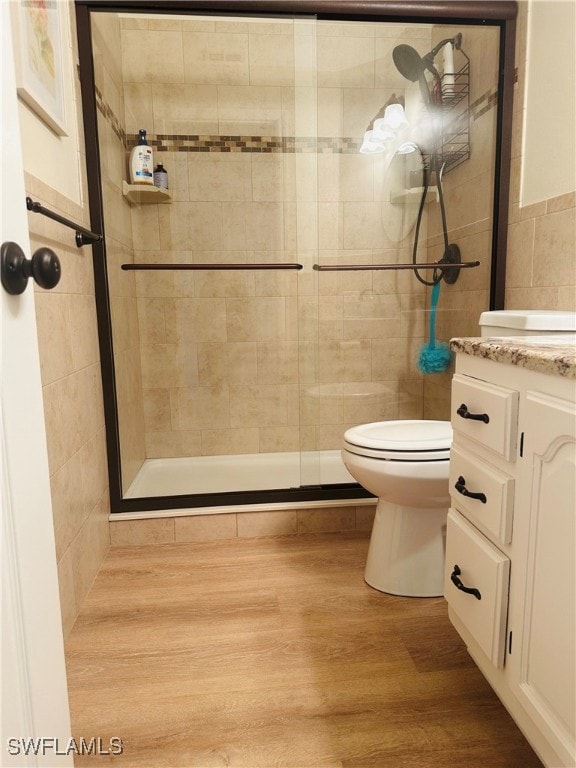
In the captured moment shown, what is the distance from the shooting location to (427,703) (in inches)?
44.7

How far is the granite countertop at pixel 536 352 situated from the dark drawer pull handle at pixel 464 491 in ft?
0.91

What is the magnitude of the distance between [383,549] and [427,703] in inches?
19.6

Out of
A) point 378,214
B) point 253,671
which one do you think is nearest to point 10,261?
point 253,671

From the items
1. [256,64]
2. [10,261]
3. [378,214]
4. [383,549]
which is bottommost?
[383,549]

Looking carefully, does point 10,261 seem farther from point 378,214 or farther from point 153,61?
point 153,61

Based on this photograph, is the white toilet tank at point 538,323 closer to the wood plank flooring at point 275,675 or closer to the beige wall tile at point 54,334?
the wood plank flooring at point 275,675

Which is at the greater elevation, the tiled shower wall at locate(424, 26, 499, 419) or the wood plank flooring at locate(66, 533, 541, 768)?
the tiled shower wall at locate(424, 26, 499, 419)

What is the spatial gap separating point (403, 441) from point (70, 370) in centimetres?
104

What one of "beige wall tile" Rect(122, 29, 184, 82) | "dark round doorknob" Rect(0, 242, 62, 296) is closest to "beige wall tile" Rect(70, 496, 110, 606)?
"dark round doorknob" Rect(0, 242, 62, 296)

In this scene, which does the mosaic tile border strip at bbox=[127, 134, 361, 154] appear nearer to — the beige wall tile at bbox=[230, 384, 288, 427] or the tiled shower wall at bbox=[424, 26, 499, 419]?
the tiled shower wall at bbox=[424, 26, 499, 419]

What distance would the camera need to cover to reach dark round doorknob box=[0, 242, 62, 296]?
51 cm

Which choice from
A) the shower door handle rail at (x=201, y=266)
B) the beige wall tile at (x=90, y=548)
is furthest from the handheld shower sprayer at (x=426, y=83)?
the beige wall tile at (x=90, y=548)

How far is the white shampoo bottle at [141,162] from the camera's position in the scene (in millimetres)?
2270

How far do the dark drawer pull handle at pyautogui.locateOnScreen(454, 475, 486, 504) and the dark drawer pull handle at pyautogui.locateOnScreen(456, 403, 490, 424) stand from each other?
0.15 metres
